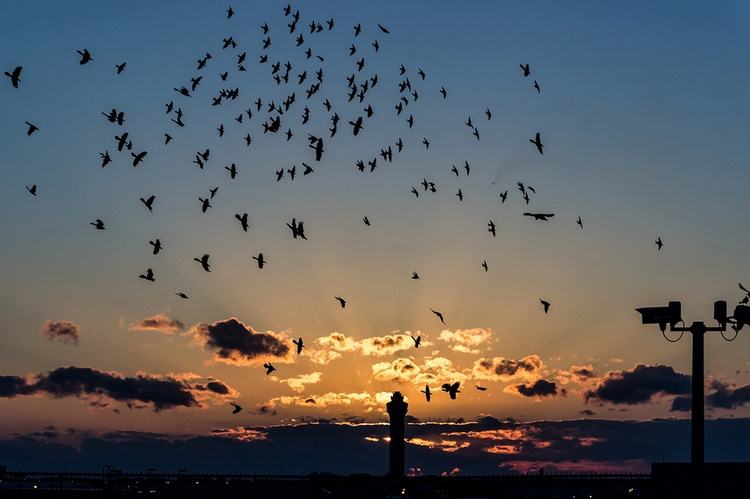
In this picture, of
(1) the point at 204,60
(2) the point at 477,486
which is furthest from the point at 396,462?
(1) the point at 204,60

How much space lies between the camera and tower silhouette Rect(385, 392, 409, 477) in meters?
160

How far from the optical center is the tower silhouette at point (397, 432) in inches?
6309

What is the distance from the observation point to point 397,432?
163250mm

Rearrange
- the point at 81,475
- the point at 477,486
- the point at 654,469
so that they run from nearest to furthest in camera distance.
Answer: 1. the point at 654,469
2. the point at 81,475
3. the point at 477,486

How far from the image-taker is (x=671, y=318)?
1073 inches

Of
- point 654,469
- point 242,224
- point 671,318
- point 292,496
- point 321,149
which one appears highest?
point 321,149

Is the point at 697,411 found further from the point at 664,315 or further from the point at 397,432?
the point at 397,432

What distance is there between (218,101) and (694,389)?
26.6 m

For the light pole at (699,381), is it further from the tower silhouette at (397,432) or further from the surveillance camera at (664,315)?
the tower silhouette at (397,432)

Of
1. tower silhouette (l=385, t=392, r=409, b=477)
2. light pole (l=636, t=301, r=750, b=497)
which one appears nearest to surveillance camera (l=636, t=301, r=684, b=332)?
light pole (l=636, t=301, r=750, b=497)

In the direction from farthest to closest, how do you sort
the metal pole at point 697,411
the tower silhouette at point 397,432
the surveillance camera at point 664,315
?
the tower silhouette at point 397,432
the surveillance camera at point 664,315
the metal pole at point 697,411

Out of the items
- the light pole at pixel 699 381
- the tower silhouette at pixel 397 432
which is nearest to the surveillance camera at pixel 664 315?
the light pole at pixel 699 381

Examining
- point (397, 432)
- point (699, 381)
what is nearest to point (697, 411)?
point (699, 381)

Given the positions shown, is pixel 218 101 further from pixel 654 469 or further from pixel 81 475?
pixel 654 469
